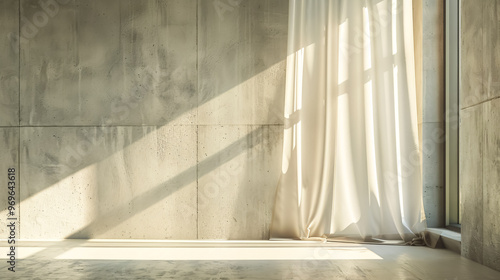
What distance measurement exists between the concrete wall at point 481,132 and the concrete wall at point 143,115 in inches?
79.3

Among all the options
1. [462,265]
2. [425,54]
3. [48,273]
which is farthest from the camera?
[425,54]

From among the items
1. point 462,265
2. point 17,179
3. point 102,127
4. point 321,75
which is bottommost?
point 462,265

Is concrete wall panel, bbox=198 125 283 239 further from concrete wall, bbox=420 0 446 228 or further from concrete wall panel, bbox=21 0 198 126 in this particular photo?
concrete wall, bbox=420 0 446 228

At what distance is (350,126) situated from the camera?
5586 mm

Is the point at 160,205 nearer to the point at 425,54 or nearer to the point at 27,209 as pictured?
the point at 27,209

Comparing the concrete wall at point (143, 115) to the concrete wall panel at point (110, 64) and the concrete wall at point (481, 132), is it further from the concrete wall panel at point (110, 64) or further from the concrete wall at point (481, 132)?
the concrete wall at point (481, 132)

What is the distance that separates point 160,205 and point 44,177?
134cm

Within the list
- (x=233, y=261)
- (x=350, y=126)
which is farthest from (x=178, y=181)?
(x=350, y=126)

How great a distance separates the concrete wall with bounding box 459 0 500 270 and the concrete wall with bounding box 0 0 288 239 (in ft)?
6.61

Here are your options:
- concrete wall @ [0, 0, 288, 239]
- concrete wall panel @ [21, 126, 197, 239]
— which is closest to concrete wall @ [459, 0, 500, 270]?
concrete wall @ [0, 0, 288, 239]

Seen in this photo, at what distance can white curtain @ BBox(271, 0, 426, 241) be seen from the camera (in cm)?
546

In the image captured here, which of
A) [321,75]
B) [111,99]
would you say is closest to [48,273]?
[111,99]

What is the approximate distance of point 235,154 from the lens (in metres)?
5.79

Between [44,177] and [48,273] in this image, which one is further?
[44,177]
